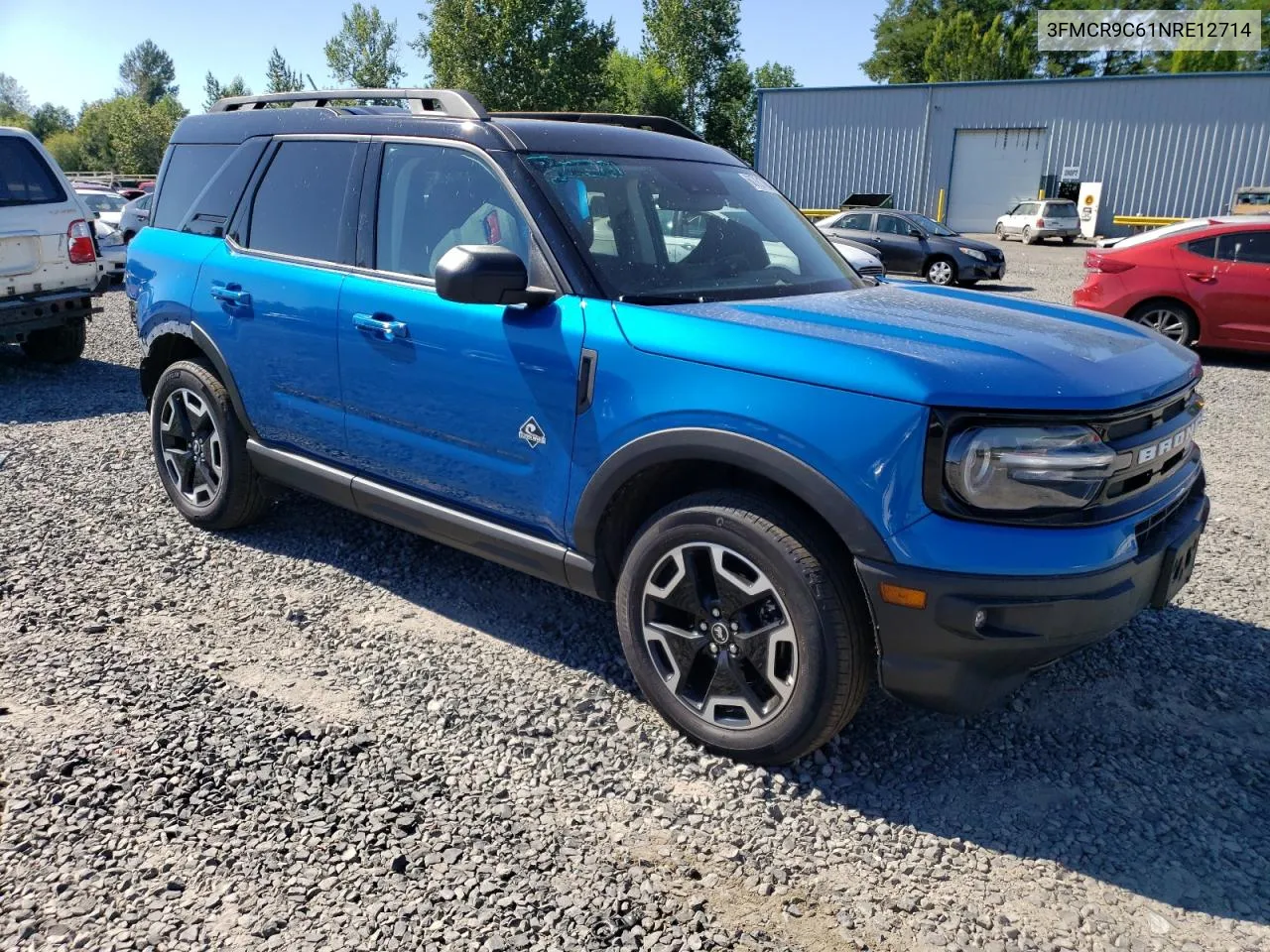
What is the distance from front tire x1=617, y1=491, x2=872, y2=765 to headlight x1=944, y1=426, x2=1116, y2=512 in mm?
428

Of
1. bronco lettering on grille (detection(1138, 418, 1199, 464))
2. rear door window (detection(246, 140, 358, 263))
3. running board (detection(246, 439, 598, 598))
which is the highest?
rear door window (detection(246, 140, 358, 263))

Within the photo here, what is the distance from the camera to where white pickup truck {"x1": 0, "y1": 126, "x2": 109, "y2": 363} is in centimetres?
812

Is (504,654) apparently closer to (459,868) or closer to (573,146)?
(459,868)

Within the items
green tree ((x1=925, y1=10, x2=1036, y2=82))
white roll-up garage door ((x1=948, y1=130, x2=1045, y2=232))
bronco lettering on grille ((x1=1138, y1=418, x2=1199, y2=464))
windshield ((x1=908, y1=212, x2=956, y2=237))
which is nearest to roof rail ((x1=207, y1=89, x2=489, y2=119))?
bronco lettering on grille ((x1=1138, y1=418, x2=1199, y2=464))

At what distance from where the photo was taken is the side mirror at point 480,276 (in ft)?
10.2

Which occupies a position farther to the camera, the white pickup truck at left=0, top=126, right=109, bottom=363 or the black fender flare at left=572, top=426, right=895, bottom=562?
the white pickup truck at left=0, top=126, right=109, bottom=363

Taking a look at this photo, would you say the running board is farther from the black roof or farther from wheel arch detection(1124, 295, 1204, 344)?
wheel arch detection(1124, 295, 1204, 344)

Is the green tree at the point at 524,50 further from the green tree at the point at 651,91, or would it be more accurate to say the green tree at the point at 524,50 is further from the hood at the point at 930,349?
the hood at the point at 930,349

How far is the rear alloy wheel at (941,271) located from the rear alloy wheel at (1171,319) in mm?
7815

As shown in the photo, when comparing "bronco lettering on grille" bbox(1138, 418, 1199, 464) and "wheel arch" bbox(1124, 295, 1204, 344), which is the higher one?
"bronco lettering on grille" bbox(1138, 418, 1199, 464)

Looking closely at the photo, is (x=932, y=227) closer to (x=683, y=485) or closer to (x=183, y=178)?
(x=183, y=178)

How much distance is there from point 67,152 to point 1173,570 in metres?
86.8

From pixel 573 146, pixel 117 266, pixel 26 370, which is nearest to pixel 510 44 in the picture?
pixel 117 266

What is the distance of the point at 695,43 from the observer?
65.9 metres
